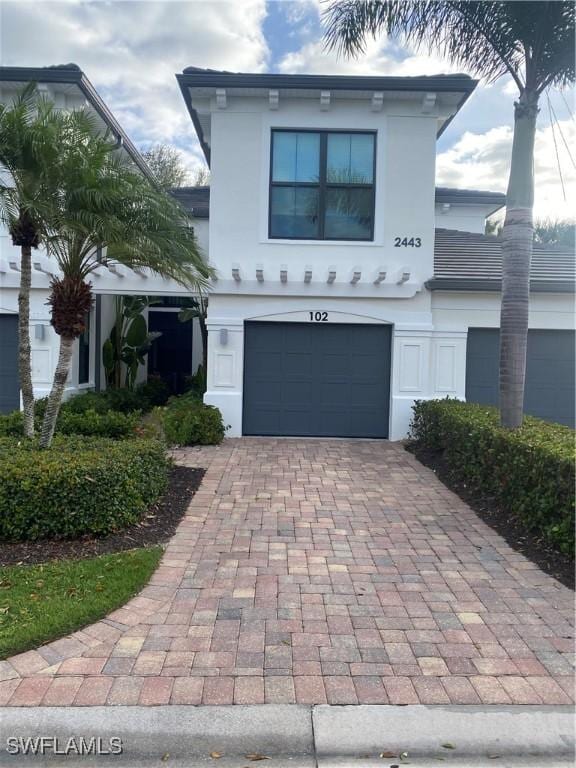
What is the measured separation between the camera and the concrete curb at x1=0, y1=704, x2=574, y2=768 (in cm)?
268

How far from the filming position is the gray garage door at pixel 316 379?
1068cm

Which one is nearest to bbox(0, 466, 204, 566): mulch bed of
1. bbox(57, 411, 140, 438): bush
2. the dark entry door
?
bbox(57, 411, 140, 438): bush

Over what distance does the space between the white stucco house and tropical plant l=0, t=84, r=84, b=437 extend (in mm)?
4053

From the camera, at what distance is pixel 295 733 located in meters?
2.77

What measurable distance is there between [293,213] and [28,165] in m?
5.53

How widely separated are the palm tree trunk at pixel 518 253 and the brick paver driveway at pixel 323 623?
2.00 metres

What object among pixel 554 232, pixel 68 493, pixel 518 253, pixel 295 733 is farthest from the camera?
pixel 554 232

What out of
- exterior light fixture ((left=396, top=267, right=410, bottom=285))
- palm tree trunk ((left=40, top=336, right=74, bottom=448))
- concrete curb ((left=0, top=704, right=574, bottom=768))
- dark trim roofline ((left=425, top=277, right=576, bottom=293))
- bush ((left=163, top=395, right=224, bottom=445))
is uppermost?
exterior light fixture ((left=396, top=267, right=410, bottom=285))

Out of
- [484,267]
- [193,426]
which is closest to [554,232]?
[484,267]

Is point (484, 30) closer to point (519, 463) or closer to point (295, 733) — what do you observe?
point (519, 463)

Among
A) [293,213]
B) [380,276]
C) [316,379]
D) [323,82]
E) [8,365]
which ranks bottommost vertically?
[316,379]

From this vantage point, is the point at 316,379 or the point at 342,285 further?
the point at 316,379

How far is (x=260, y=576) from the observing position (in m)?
4.48

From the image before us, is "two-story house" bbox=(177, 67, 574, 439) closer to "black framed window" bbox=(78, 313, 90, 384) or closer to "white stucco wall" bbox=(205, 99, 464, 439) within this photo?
"white stucco wall" bbox=(205, 99, 464, 439)
